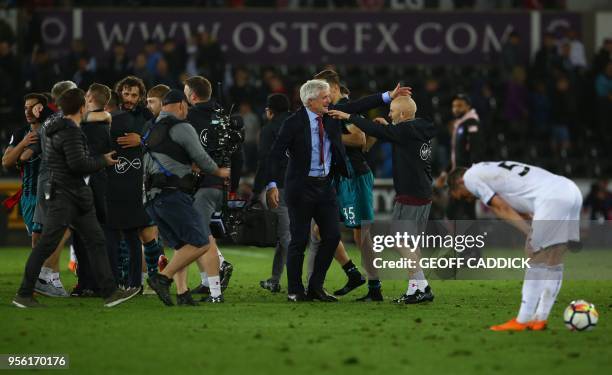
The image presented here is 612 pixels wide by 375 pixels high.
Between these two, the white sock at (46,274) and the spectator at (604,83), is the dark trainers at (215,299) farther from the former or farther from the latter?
the spectator at (604,83)

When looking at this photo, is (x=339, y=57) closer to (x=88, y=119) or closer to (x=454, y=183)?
(x=88, y=119)

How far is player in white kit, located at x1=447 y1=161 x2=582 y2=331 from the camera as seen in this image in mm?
9867

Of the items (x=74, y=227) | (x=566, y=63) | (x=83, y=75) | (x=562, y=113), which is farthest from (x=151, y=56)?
(x=74, y=227)

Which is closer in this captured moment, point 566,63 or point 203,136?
point 203,136

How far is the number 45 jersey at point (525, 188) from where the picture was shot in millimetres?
9906

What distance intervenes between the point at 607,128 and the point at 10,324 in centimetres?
1697

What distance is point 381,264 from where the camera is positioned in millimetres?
12617

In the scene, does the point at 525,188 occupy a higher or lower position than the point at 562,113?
lower

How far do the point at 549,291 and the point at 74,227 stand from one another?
4.28m

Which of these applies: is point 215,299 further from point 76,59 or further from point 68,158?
point 76,59

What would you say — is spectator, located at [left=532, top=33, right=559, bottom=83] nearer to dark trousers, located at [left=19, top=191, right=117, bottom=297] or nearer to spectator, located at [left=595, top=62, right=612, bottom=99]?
spectator, located at [left=595, top=62, right=612, bottom=99]

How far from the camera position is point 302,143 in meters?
12.0

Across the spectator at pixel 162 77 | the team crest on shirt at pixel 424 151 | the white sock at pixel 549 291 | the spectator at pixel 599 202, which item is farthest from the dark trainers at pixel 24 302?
the spectator at pixel 599 202

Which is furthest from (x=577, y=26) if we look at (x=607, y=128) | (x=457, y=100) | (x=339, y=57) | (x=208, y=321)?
(x=208, y=321)
